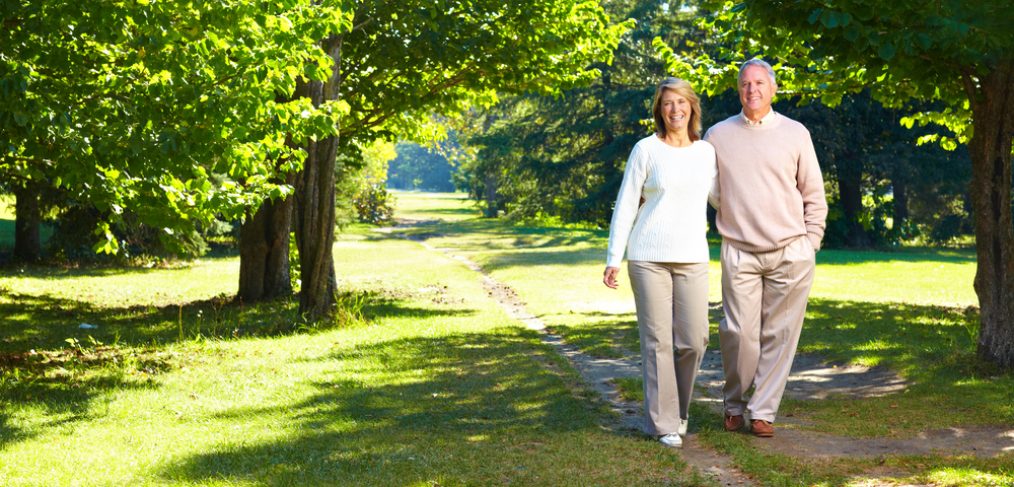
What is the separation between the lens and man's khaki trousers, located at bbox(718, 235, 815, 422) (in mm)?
6551

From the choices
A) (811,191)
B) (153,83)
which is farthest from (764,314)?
(153,83)

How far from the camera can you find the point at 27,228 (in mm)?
26047

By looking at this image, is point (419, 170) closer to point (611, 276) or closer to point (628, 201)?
point (628, 201)

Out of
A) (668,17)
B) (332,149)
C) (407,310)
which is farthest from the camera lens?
(668,17)

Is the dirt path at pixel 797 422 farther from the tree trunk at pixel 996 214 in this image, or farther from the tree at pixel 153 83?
the tree at pixel 153 83

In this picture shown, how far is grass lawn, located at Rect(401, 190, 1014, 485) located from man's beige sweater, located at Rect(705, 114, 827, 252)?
135cm

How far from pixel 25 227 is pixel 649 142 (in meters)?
23.4

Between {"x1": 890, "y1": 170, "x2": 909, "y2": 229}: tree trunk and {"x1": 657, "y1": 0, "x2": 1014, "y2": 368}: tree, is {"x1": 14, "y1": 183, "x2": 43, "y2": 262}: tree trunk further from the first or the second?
{"x1": 890, "y1": 170, "x2": 909, "y2": 229}: tree trunk

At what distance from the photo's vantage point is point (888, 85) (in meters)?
11.9

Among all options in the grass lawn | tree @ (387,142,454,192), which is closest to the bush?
the grass lawn

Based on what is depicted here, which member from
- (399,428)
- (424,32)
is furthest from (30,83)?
(424,32)

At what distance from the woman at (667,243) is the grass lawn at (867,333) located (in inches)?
22.5

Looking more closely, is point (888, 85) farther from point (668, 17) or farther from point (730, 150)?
point (668, 17)

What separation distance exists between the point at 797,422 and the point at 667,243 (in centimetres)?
201
